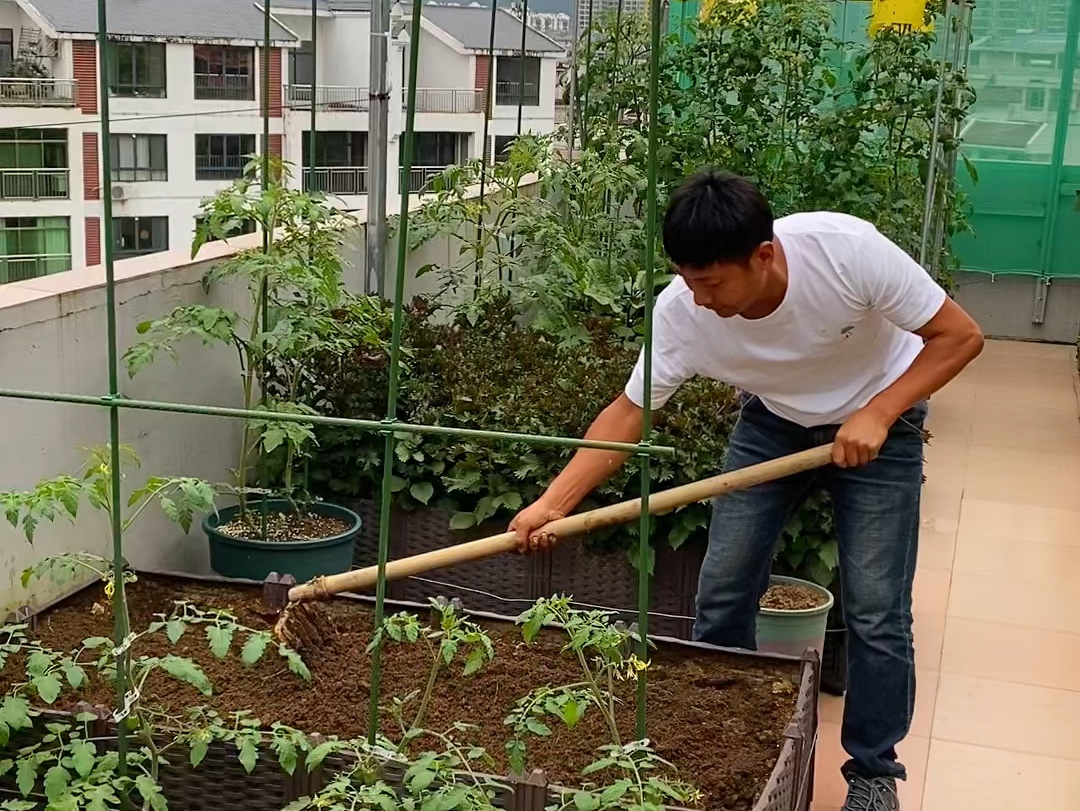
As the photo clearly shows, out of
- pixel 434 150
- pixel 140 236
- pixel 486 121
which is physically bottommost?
Result: pixel 140 236

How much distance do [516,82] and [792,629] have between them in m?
3.00

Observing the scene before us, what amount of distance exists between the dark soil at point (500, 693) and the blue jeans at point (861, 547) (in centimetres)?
17

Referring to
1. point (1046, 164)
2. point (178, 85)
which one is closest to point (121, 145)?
point (178, 85)

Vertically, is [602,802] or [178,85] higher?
[178,85]

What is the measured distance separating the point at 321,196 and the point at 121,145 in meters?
0.59

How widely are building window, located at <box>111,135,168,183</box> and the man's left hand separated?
1769mm

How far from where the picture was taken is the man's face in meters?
2.31

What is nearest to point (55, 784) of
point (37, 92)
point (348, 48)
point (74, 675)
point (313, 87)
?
point (74, 675)

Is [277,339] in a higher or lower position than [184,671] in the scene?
higher

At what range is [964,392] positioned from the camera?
6836 mm

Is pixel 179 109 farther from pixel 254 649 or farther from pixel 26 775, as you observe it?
pixel 26 775

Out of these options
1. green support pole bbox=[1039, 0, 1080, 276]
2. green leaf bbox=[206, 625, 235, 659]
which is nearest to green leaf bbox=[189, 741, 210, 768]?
green leaf bbox=[206, 625, 235, 659]

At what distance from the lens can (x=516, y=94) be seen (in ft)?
17.9

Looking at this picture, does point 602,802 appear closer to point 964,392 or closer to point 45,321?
point 45,321
